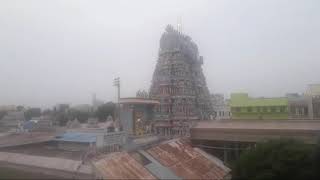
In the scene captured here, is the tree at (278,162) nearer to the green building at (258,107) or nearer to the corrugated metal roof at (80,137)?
the corrugated metal roof at (80,137)

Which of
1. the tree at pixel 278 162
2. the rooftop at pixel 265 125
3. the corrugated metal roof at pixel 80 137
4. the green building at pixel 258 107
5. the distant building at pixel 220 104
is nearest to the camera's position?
the tree at pixel 278 162

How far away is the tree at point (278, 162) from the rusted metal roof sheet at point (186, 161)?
3.87 meters

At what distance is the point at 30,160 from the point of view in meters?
25.4

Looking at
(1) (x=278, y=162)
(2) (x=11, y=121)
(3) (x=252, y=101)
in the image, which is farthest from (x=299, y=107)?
(2) (x=11, y=121)

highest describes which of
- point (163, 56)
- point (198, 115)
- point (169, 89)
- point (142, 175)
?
point (163, 56)

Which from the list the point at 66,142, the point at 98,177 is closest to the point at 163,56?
the point at 66,142

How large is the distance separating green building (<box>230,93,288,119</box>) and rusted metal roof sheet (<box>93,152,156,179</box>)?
746 inches

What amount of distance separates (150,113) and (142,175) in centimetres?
1382

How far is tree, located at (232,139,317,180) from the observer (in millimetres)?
17797

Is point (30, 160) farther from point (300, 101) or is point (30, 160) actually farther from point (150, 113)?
point (300, 101)

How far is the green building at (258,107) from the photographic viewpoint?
123ft

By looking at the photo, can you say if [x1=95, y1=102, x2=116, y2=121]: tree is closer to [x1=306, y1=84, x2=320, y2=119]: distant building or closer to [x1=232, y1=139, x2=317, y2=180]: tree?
[x1=306, y1=84, x2=320, y2=119]: distant building

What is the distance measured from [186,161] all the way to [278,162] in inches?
295

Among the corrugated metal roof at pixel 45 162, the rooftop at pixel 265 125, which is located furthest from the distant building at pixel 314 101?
the corrugated metal roof at pixel 45 162
